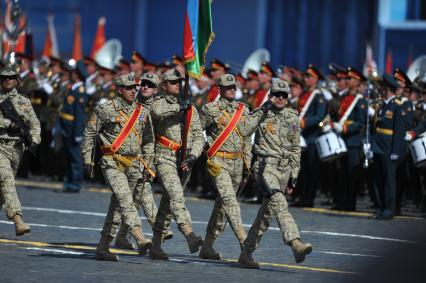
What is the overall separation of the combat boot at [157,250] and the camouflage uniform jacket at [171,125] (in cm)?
81

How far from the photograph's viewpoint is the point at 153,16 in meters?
45.5

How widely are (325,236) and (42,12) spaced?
28415mm

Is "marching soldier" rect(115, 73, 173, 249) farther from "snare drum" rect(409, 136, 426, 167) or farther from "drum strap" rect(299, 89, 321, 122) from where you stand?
"drum strap" rect(299, 89, 321, 122)

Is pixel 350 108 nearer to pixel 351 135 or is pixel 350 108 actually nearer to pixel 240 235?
pixel 351 135

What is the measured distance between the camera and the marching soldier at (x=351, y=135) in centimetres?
2375

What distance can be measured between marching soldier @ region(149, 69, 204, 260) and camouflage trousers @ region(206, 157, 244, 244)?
321mm

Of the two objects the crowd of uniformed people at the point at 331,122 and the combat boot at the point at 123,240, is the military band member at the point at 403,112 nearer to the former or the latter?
the crowd of uniformed people at the point at 331,122

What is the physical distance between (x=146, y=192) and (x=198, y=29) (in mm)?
2004

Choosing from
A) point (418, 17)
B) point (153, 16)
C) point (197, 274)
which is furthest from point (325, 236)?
point (153, 16)

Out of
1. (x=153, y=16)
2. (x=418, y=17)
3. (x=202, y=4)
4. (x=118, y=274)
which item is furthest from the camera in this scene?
(x=153, y=16)

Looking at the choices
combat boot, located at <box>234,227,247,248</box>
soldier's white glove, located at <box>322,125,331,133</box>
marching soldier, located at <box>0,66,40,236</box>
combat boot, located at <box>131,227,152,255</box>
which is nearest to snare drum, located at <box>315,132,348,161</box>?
soldier's white glove, located at <box>322,125,331,133</box>

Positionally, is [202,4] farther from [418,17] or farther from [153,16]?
[153,16]

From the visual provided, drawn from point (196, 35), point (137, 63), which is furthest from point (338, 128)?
point (196, 35)

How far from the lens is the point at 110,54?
33.2 metres
